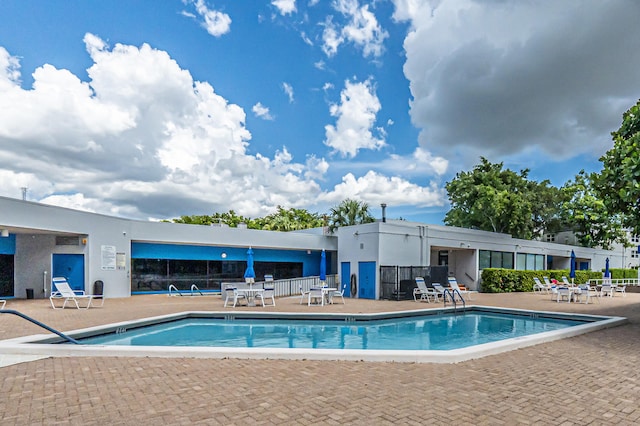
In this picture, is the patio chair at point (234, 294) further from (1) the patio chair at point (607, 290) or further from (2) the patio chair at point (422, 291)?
(1) the patio chair at point (607, 290)

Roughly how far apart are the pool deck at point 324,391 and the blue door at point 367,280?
11.5 meters

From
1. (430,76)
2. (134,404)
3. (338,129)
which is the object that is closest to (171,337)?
(134,404)

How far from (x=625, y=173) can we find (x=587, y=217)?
1271 inches

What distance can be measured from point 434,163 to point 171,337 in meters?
20.0

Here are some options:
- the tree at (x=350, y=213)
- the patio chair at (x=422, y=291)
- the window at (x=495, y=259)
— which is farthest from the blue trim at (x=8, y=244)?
the window at (x=495, y=259)

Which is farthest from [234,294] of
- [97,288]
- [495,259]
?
[495,259]

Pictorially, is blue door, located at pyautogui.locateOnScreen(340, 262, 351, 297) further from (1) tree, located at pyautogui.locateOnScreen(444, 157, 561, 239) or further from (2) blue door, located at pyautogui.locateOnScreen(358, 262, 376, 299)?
(1) tree, located at pyautogui.locateOnScreen(444, 157, 561, 239)

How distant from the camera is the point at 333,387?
511 cm

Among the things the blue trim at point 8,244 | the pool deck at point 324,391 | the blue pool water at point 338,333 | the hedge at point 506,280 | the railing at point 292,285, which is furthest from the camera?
the hedge at point 506,280

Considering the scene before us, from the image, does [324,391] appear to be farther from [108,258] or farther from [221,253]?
[221,253]

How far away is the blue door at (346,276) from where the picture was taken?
2027 centimetres

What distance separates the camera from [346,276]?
20891 mm

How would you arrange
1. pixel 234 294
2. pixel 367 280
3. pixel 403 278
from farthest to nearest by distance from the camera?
pixel 367 280, pixel 403 278, pixel 234 294

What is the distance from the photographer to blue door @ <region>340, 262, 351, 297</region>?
798 inches
